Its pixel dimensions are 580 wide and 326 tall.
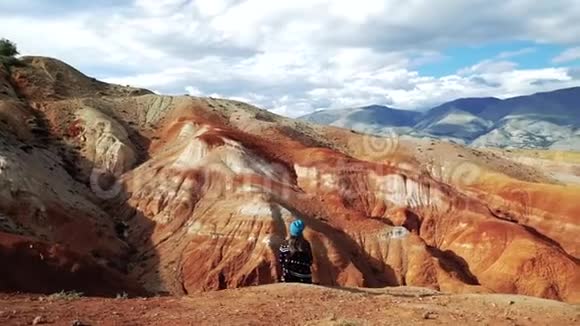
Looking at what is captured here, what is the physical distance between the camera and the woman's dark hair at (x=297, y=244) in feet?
51.4

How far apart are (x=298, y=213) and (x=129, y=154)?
15.8 m

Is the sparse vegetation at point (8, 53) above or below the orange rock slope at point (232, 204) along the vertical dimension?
above

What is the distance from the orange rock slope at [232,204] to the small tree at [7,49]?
4.71 metres

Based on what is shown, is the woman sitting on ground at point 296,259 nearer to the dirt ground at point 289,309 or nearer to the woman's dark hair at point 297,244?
the woman's dark hair at point 297,244

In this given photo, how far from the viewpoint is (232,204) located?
48344mm

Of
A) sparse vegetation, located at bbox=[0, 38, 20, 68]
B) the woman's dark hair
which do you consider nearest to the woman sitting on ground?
the woman's dark hair

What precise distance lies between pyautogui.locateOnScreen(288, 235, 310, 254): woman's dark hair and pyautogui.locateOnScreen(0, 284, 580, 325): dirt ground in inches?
44.4

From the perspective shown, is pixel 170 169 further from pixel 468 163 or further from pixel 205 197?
pixel 468 163

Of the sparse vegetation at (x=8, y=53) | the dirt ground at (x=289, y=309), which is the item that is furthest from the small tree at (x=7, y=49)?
the dirt ground at (x=289, y=309)

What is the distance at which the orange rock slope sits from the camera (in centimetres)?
4359

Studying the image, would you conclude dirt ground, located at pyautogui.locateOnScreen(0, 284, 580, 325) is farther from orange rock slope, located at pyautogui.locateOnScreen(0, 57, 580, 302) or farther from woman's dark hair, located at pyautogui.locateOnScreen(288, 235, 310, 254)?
orange rock slope, located at pyautogui.locateOnScreen(0, 57, 580, 302)

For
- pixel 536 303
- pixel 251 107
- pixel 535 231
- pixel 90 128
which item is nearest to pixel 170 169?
pixel 90 128

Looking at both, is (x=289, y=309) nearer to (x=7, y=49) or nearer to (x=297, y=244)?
(x=297, y=244)

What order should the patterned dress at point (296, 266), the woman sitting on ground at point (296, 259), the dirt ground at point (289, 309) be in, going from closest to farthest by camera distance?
the dirt ground at point (289, 309)
the woman sitting on ground at point (296, 259)
the patterned dress at point (296, 266)
